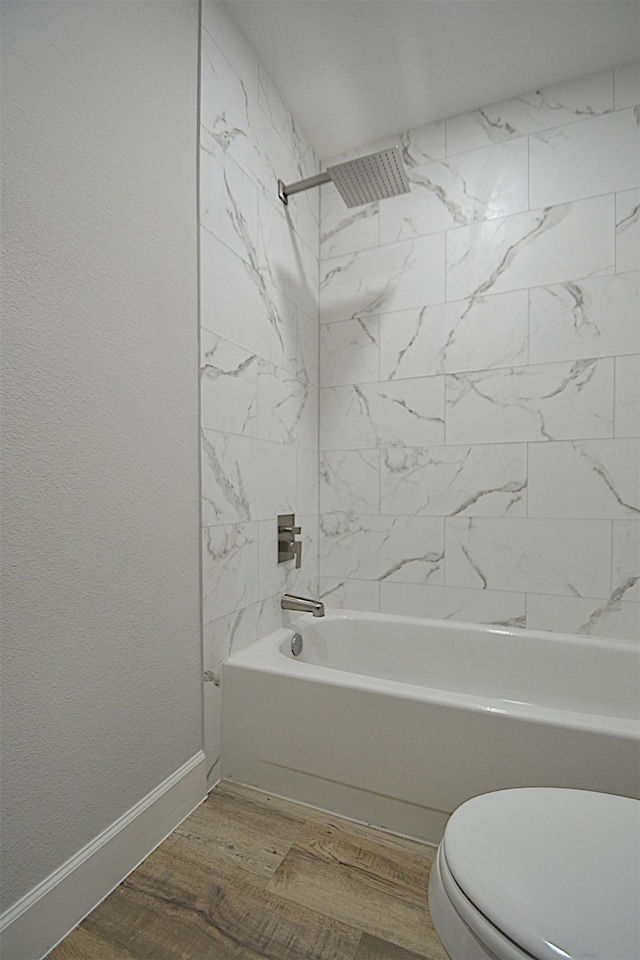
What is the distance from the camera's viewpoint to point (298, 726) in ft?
5.05

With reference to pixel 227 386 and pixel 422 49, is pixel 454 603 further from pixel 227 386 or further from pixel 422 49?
pixel 422 49

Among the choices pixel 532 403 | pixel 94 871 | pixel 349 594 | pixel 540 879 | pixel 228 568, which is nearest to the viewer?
pixel 540 879

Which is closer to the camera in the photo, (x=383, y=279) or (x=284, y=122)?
(x=284, y=122)

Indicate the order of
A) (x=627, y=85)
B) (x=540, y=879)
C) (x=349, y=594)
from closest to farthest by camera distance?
(x=540, y=879)
(x=627, y=85)
(x=349, y=594)

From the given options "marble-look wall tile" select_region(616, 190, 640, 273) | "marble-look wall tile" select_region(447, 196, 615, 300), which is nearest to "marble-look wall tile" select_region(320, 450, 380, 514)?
"marble-look wall tile" select_region(447, 196, 615, 300)

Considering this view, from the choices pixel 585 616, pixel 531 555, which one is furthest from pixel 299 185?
pixel 585 616

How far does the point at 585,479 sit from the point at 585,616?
1.79 feet

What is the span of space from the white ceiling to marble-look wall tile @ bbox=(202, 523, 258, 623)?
1.83 meters

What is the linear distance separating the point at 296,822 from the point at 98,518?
1084mm

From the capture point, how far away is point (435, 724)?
137cm

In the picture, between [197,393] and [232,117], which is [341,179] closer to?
[232,117]

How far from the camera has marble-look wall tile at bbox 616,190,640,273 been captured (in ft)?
6.20

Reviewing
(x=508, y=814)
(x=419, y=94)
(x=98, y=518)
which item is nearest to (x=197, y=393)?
(x=98, y=518)

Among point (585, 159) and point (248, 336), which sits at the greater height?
point (585, 159)
